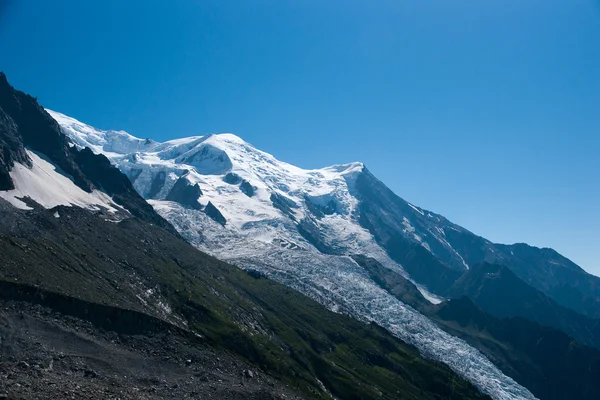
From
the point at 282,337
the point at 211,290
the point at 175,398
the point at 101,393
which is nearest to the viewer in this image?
the point at 101,393

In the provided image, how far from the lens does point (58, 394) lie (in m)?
54.3

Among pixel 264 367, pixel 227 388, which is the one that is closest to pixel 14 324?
pixel 227 388

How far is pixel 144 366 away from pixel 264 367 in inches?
2401

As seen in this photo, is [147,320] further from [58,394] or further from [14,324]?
[58,394]

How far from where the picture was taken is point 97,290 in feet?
381

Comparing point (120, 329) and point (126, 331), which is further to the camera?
point (126, 331)

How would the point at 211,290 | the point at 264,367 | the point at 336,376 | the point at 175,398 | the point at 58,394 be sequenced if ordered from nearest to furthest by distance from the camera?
the point at 58,394, the point at 175,398, the point at 264,367, the point at 336,376, the point at 211,290

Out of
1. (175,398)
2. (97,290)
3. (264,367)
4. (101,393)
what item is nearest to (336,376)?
(264,367)

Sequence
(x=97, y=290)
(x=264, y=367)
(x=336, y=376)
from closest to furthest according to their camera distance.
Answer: (x=97, y=290) < (x=264, y=367) < (x=336, y=376)

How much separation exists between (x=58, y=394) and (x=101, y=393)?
569cm

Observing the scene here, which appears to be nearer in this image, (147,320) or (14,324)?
(14,324)

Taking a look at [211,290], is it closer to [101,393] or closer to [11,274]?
[11,274]

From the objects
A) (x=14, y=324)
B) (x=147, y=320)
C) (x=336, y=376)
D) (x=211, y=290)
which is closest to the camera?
(x=14, y=324)

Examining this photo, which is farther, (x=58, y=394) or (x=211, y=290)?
(x=211, y=290)
